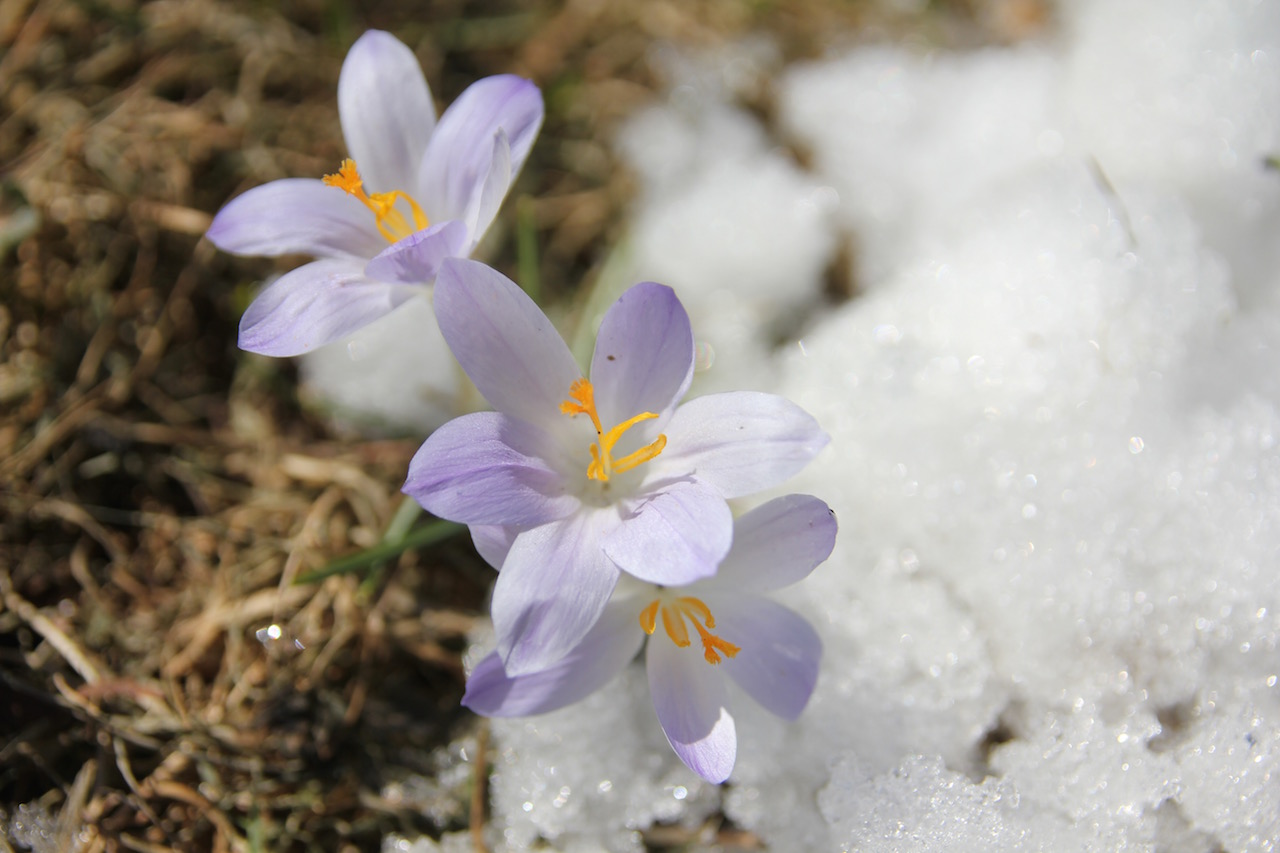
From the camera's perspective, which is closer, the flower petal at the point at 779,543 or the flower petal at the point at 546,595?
the flower petal at the point at 546,595

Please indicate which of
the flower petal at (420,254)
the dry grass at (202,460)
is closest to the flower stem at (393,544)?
the dry grass at (202,460)

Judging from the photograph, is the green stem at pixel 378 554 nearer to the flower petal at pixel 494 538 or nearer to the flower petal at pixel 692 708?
the flower petal at pixel 494 538

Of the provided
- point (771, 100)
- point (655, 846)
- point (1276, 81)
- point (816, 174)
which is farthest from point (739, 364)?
point (1276, 81)

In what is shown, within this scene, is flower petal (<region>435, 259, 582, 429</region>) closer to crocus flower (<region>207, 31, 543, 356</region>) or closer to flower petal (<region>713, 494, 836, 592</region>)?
crocus flower (<region>207, 31, 543, 356</region>)

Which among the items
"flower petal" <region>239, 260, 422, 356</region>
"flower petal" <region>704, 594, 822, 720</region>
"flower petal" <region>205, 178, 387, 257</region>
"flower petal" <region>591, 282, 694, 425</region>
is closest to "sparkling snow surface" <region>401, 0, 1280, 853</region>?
"flower petal" <region>704, 594, 822, 720</region>

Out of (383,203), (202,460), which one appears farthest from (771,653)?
(202,460)
